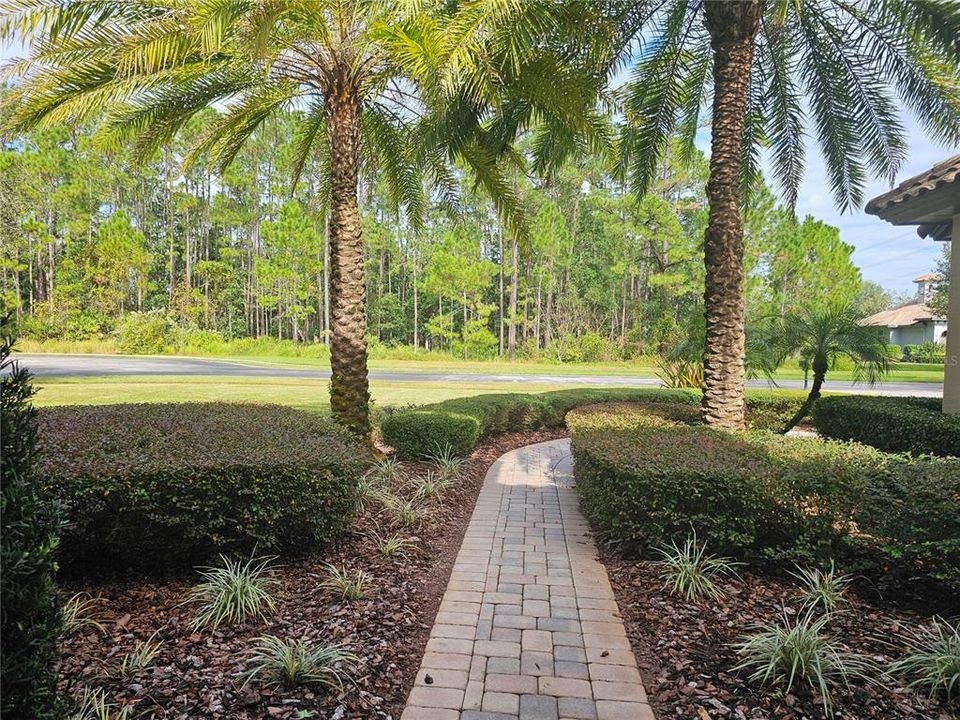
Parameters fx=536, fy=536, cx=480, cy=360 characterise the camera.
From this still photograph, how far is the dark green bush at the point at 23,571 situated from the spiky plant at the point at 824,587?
346cm

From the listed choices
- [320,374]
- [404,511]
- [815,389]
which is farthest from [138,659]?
[320,374]

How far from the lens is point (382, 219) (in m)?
40.0

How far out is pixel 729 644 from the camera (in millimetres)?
2756

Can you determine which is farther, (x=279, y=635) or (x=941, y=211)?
(x=941, y=211)

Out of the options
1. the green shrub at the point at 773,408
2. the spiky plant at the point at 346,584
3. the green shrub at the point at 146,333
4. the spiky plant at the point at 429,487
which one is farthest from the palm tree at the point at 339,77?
the green shrub at the point at 146,333

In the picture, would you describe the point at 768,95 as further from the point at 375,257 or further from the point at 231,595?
the point at 375,257

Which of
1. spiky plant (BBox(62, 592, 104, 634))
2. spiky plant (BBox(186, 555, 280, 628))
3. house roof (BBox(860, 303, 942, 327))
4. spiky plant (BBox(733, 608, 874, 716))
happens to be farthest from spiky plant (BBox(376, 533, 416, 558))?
house roof (BBox(860, 303, 942, 327))

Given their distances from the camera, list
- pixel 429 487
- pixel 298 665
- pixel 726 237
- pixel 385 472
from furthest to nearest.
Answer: pixel 726 237
pixel 385 472
pixel 429 487
pixel 298 665

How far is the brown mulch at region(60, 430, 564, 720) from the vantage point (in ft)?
7.49

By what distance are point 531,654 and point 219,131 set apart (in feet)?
24.8

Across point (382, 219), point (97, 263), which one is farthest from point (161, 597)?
point (382, 219)

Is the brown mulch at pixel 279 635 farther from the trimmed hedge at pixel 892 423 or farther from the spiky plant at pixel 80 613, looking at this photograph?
the trimmed hedge at pixel 892 423

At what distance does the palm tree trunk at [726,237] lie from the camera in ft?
20.1

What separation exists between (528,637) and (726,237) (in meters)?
A: 5.16
